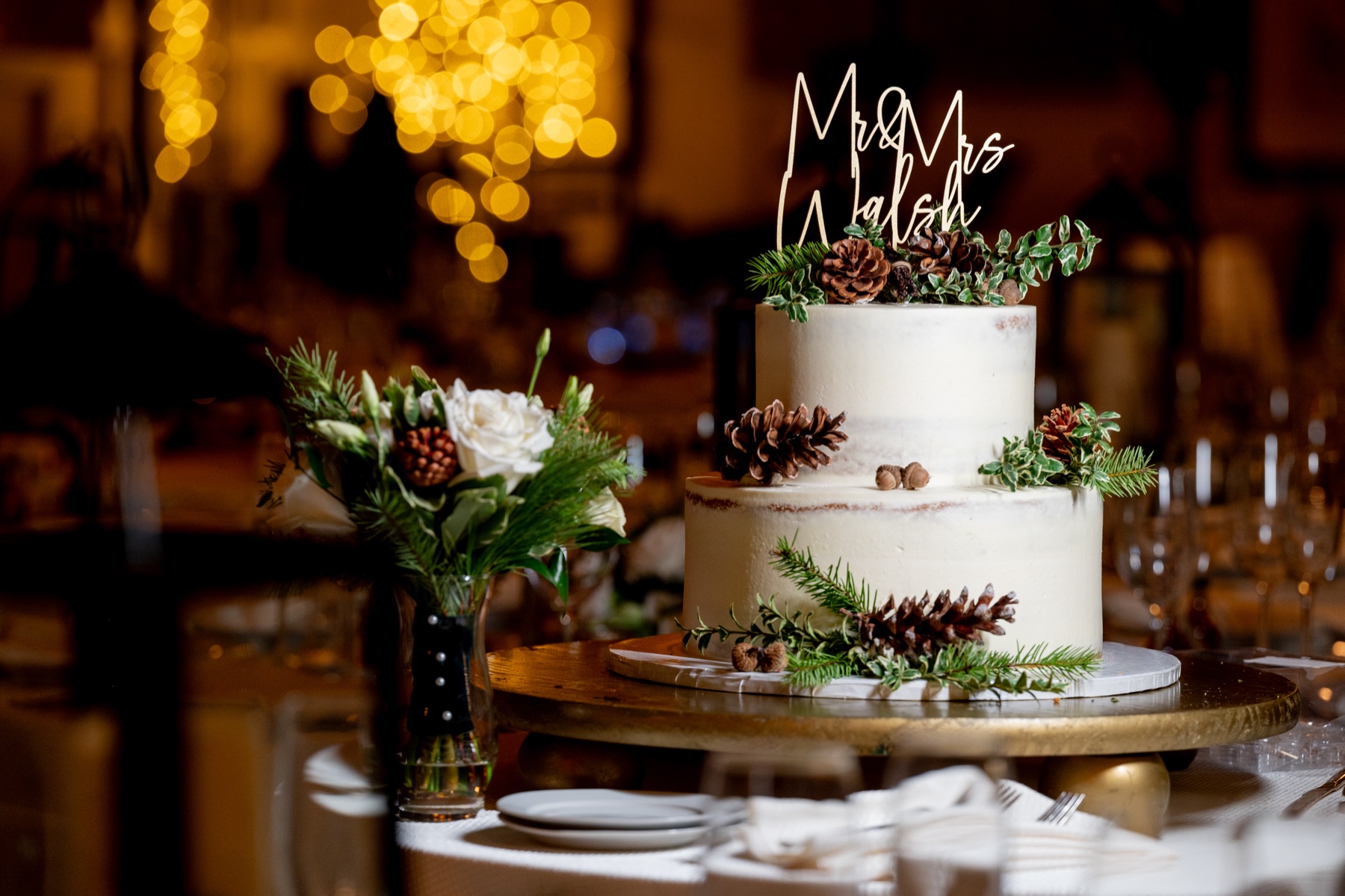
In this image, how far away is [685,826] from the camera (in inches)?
64.1

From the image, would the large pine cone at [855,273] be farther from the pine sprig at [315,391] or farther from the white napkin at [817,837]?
the white napkin at [817,837]

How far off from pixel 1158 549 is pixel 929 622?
136 cm

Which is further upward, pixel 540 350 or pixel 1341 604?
pixel 540 350

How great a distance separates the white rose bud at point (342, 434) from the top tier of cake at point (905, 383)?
A: 1.99 ft

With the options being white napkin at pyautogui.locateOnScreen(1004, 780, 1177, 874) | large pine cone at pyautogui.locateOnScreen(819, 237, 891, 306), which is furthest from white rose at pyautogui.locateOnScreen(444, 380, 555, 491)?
white napkin at pyautogui.locateOnScreen(1004, 780, 1177, 874)

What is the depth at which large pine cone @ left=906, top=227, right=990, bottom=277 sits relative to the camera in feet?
7.01

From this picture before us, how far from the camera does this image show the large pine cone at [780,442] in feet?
6.66

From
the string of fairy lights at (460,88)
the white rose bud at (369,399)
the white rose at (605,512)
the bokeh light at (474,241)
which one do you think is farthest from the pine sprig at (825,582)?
the bokeh light at (474,241)

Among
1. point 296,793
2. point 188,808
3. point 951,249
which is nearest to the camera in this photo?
point 188,808

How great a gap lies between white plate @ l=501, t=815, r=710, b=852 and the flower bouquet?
180 millimetres

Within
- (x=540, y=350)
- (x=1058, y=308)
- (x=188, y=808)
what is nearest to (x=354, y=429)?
(x=540, y=350)

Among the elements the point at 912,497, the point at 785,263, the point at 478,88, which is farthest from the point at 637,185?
the point at 912,497

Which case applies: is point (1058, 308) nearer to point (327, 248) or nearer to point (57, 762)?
point (327, 248)

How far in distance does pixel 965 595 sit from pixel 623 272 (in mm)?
6911
